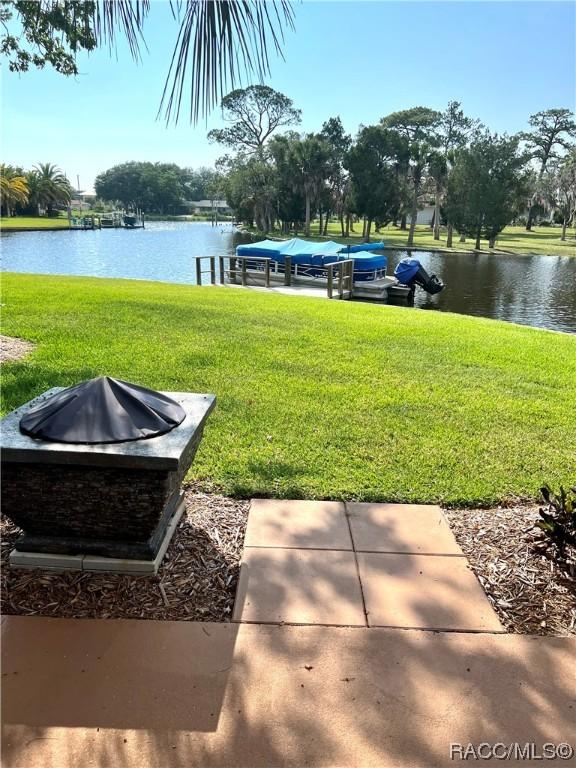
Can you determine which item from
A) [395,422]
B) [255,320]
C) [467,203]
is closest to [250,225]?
[467,203]

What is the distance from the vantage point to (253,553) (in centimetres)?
243

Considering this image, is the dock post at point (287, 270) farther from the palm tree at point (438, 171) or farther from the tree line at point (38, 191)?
the tree line at point (38, 191)

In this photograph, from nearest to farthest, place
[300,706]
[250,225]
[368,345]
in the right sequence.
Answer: [300,706] < [368,345] < [250,225]

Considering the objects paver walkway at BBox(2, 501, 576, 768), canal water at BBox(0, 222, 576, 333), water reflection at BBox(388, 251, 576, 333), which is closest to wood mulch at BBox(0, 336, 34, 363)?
paver walkway at BBox(2, 501, 576, 768)

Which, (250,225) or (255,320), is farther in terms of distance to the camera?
(250,225)

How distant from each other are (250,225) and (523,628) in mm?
58211

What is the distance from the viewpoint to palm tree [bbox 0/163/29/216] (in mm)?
52006

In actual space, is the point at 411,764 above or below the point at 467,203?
below

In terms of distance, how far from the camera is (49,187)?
67.8m

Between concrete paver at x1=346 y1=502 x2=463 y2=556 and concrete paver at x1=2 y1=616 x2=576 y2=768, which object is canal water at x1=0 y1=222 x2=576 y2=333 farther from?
concrete paver at x1=2 y1=616 x2=576 y2=768

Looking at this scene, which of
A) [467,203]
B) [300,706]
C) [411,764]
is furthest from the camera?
[467,203]

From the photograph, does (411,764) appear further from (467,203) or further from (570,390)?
(467,203)

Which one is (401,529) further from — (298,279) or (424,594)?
(298,279)

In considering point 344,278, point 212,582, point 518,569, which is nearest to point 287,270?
point 344,278
